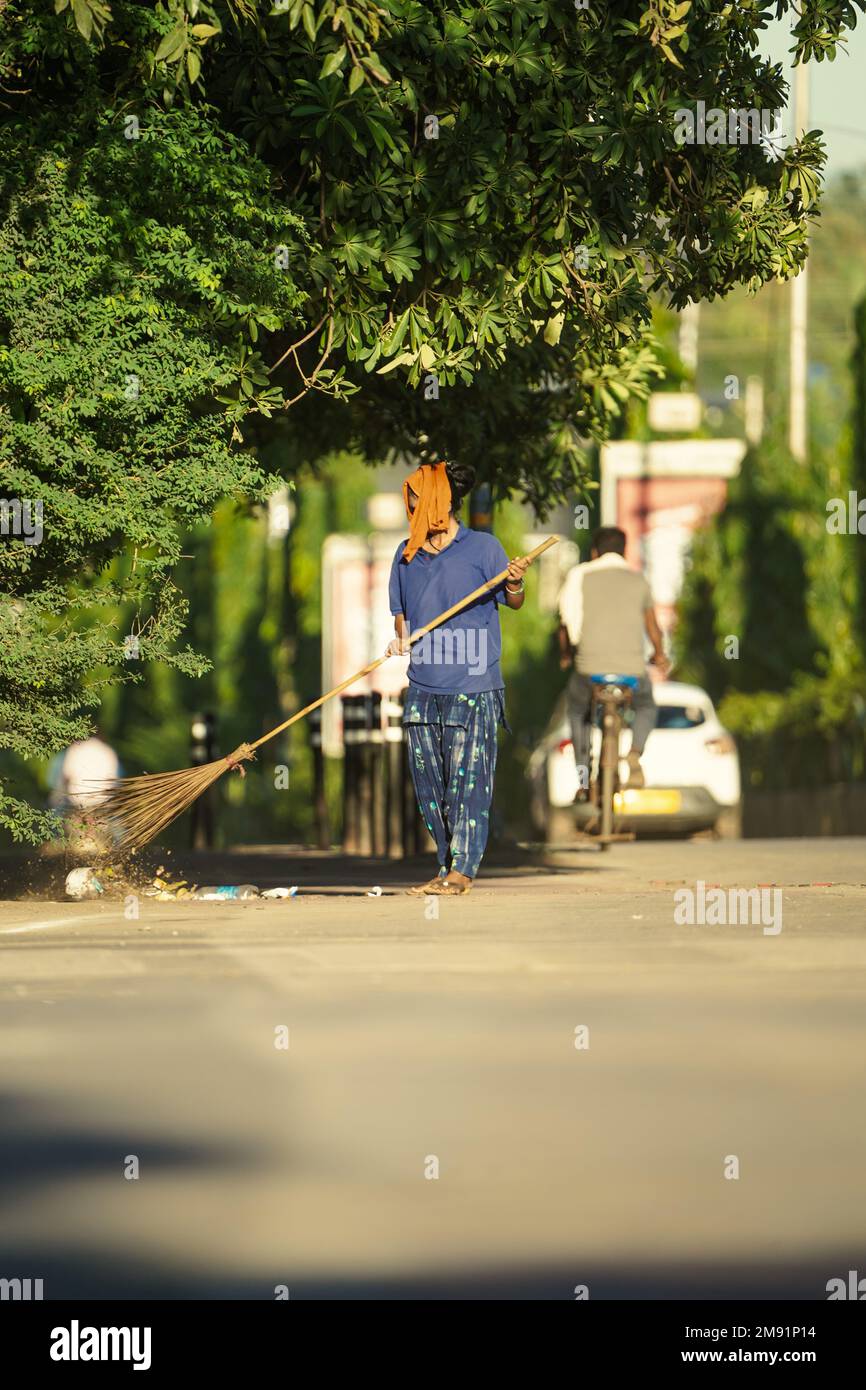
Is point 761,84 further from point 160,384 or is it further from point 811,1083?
point 811,1083

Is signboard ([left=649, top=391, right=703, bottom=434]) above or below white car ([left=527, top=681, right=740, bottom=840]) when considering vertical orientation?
above

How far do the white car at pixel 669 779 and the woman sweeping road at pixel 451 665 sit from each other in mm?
11659

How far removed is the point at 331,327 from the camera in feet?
44.7

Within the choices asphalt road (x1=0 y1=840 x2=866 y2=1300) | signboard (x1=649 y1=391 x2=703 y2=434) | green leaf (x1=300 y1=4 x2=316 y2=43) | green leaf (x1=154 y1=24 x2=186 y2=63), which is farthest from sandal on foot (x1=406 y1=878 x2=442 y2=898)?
signboard (x1=649 y1=391 x2=703 y2=434)

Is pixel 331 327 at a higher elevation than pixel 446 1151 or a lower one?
higher

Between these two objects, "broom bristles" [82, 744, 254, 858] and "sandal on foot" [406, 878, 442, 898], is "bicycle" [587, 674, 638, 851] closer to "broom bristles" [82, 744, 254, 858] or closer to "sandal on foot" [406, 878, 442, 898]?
"sandal on foot" [406, 878, 442, 898]

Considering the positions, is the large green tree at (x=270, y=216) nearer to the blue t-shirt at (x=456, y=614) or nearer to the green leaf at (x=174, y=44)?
the green leaf at (x=174, y=44)

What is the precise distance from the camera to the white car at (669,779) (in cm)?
2627

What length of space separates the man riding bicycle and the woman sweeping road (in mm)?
4286

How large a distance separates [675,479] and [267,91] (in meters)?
30.7

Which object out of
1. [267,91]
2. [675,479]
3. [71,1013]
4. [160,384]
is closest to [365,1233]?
[71,1013]

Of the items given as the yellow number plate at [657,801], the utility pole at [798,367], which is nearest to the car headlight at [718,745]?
the yellow number plate at [657,801]

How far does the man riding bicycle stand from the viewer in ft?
61.5
